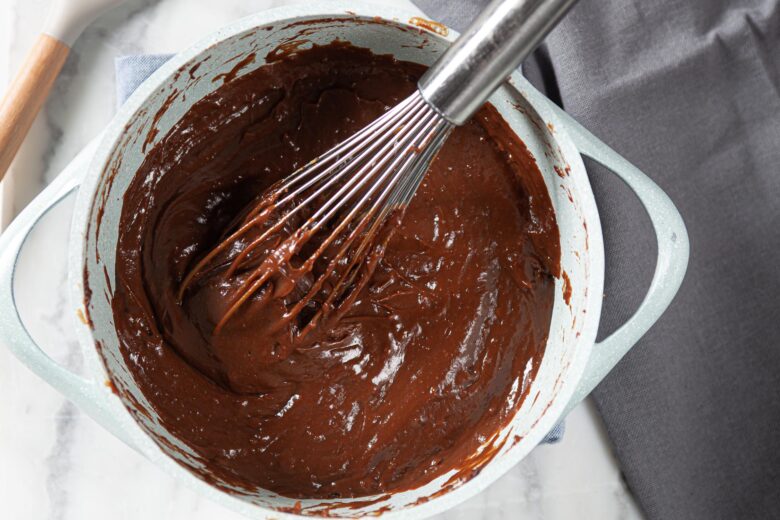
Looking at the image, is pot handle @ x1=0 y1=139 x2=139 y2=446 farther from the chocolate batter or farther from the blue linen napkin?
the blue linen napkin

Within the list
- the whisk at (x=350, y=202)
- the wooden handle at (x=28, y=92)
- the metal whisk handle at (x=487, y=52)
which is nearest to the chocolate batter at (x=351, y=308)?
the whisk at (x=350, y=202)

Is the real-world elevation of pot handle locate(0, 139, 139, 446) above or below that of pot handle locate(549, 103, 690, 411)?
above

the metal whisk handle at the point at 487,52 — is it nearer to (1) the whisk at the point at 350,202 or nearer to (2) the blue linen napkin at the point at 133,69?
(1) the whisk at the point at 350,202

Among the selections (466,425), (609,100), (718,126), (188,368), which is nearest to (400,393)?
(466,425)

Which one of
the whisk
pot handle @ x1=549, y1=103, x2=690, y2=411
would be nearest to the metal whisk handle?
the whisk

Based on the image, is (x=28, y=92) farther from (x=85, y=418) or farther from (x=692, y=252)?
(x=692, y=252)

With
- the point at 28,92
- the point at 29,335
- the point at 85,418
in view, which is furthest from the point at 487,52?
the point at 85,418
